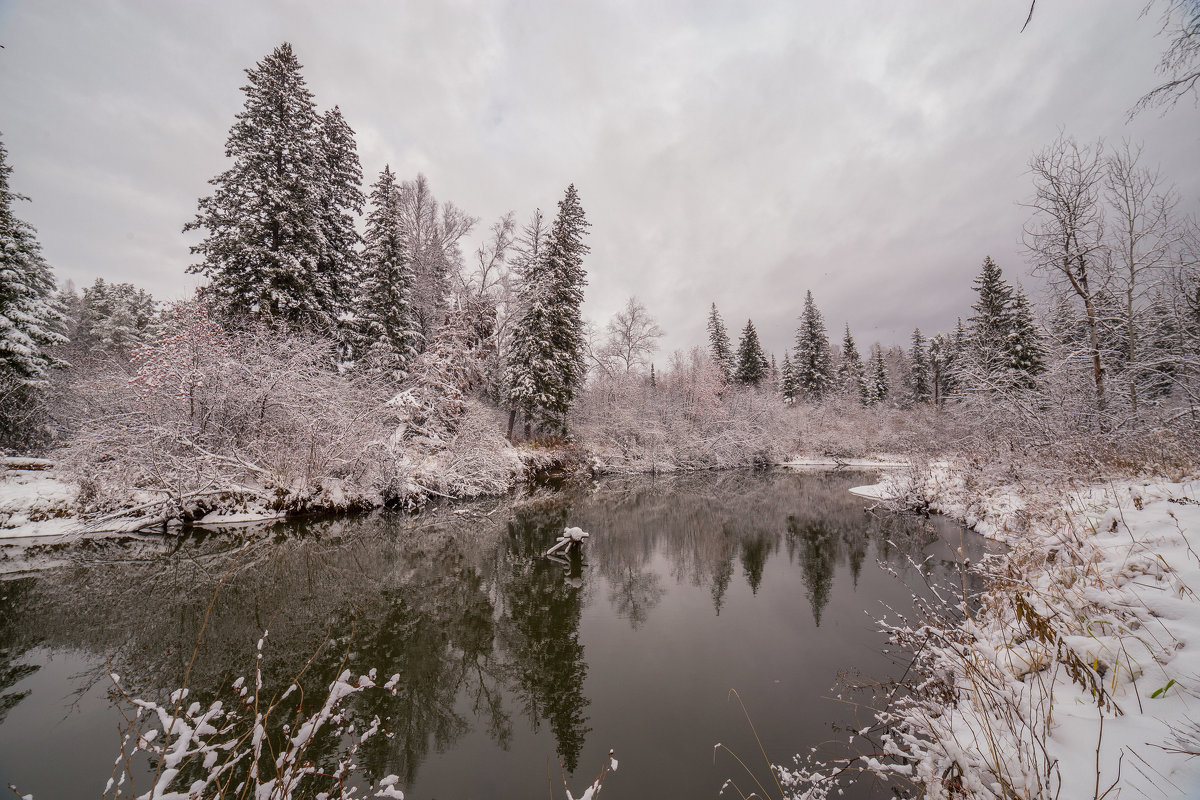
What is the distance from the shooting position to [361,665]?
5746mm

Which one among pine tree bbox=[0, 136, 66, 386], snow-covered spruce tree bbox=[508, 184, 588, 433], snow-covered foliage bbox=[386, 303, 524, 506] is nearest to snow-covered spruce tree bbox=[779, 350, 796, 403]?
snow-covered spruce tree bbox=[508, 184, 588, 433]

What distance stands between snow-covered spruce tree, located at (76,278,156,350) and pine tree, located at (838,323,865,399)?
59591 mm

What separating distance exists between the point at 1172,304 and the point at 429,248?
2763 centimetres

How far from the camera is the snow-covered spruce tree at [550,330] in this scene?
22.6 meters

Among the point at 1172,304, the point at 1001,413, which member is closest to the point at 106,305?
the point at 1001,413

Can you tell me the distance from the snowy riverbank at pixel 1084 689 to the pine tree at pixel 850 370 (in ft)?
148

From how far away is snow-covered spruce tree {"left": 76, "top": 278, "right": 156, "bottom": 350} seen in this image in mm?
31172

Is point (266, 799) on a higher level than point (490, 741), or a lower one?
higher

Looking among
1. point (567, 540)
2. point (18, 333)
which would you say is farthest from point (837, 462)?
point (18, 333)

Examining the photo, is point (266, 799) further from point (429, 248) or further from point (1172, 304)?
point (429, 248)

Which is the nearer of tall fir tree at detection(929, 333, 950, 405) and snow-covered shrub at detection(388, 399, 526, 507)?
snow-covered shrub at detection(388, 399, 526, 507)

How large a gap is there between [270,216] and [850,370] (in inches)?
1952

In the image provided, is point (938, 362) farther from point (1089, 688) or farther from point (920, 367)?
point (1089, 688)

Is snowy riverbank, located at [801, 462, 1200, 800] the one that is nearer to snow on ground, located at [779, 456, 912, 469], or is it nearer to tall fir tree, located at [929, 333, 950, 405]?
snow on ground, located at [779, 456, 912, 469]
